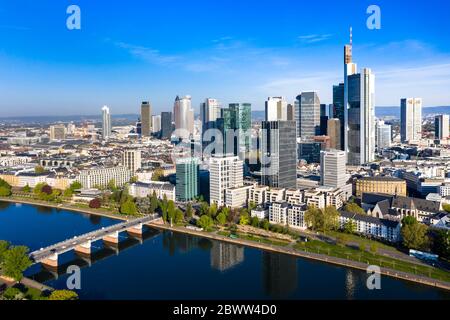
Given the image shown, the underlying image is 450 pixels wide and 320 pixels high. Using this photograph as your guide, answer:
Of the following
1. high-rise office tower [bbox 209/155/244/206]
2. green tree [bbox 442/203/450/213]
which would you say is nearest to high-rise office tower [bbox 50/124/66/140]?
high-rise office tower [bbox 209/155/244/206]

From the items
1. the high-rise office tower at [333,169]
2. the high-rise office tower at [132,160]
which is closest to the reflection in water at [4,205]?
the high-rise office tower at [132,160]

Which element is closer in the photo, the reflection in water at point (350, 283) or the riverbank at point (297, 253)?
the reflection in water at point (350, 283)

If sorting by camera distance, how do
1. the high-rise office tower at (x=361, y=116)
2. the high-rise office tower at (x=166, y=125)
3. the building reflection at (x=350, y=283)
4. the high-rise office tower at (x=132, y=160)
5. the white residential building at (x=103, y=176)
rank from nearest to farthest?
the building reflection at (x=350, y=283) < the white residential building at (x=103, y=176) < the high-rise office tower at (x=132, y=160) < the high-rise office tower at (x=361, y=116) < the high-rise office tower at (x=166, y=125)

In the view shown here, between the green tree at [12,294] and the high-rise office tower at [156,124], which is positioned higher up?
→ the high-rise office tower at [156,124]

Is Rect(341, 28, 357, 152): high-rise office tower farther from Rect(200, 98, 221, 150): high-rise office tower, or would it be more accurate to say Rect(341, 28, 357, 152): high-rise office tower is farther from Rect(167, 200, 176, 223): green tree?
Rect(167, 200, 176, 223): green tree

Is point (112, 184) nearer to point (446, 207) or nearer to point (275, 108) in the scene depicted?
point (446, 207)

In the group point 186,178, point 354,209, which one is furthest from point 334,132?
point 354,209

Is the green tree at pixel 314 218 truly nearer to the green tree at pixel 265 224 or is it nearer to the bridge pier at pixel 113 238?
the green tree at pixel 265 224
